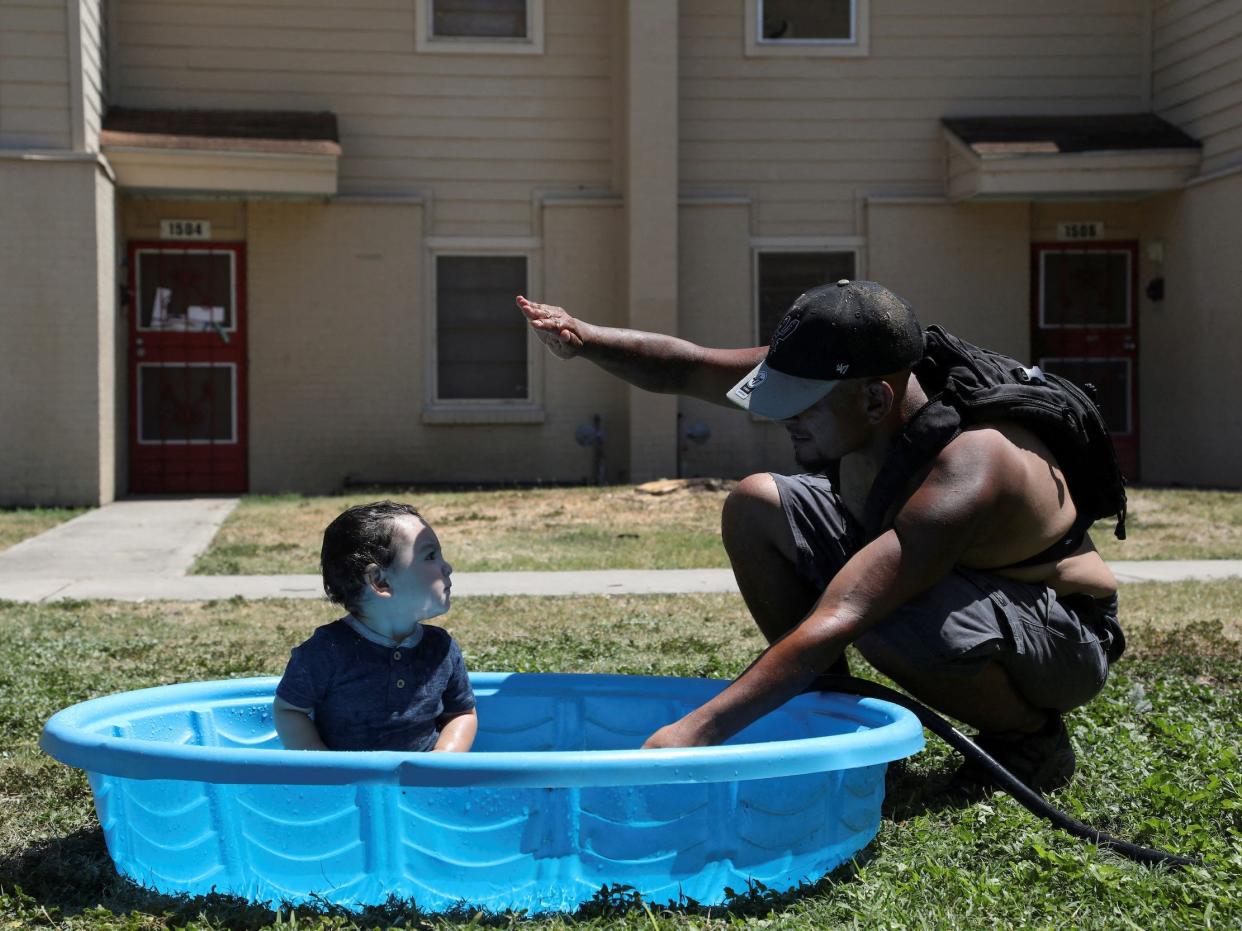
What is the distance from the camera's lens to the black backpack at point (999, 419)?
10.7 feet

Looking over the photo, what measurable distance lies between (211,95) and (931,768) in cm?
1242

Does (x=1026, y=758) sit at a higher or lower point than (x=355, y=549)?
lower

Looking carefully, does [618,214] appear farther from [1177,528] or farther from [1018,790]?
[1018,790]

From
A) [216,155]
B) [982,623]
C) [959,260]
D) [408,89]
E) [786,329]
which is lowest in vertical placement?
[982,623]

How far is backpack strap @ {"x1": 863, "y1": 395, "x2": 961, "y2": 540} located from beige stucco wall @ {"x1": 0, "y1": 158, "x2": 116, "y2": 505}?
11008 mm

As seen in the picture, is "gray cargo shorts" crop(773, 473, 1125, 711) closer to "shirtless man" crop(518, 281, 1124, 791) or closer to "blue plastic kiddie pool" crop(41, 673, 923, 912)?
"shirtless man" crop(518, 281, 1124, 791)

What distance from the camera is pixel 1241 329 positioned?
13.8 m

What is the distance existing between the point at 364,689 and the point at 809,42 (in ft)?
42.7

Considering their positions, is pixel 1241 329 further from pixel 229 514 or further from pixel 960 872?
pixel 960 872

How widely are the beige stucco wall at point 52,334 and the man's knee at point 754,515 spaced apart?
1044 centimetres

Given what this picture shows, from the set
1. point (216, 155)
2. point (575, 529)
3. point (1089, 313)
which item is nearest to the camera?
point (575, 529)

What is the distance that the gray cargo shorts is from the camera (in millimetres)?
3234

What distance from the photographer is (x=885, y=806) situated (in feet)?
11.7

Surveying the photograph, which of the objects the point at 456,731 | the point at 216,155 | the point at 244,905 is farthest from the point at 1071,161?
the point at 244,905
